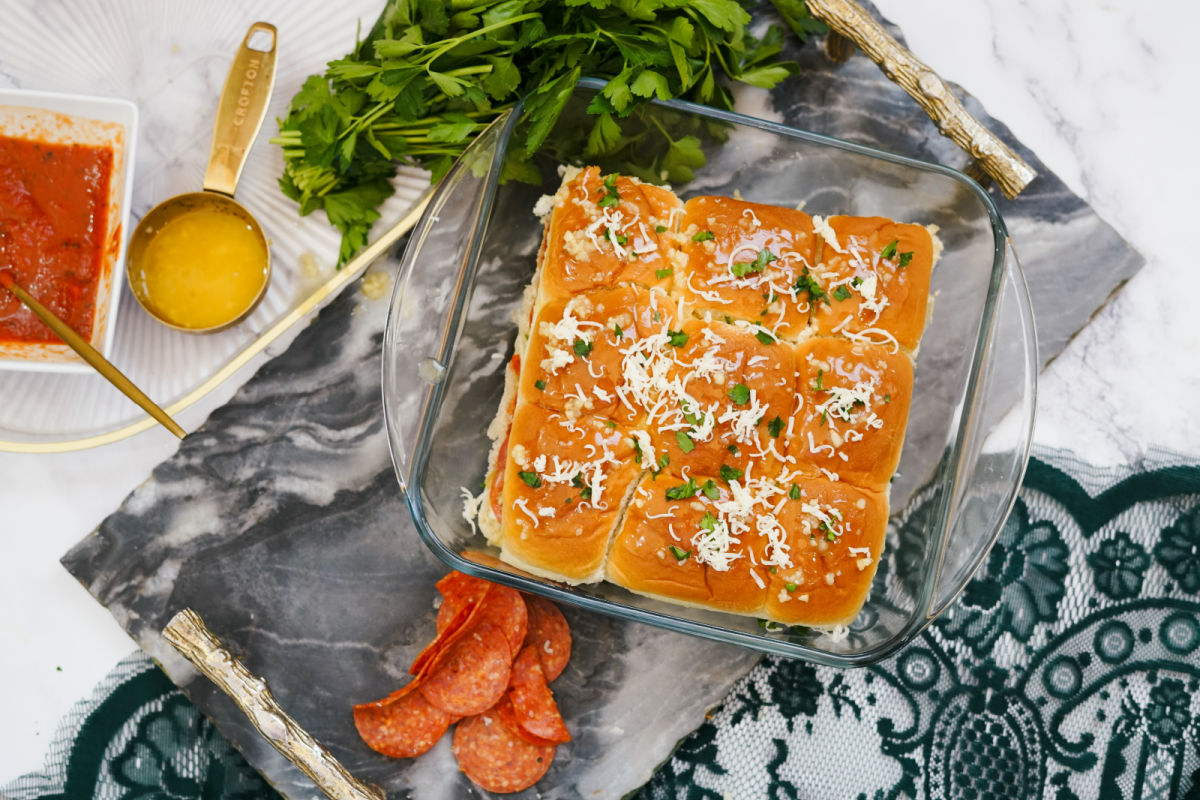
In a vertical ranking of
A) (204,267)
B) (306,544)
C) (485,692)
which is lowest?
(306,544)

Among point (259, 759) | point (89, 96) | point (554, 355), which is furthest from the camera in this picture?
point (259, 759)

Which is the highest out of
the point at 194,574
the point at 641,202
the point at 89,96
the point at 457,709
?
the point at 641,202

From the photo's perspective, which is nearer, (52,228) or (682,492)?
(682,492)

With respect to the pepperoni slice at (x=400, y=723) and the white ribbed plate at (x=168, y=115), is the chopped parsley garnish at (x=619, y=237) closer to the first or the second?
the white ribbed plate at (x=168, y=115)

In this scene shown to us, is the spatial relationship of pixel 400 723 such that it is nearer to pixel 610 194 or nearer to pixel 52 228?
pixel 610 194

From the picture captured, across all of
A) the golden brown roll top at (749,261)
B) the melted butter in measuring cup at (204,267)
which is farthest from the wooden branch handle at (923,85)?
the melted butter in measuring cup at (204,267)

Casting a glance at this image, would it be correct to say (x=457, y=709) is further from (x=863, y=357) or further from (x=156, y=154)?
(x=156, y=154)

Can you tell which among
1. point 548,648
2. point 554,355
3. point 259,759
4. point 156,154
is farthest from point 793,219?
point 259,759

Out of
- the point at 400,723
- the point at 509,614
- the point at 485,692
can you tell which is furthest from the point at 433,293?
the point at 400,723
